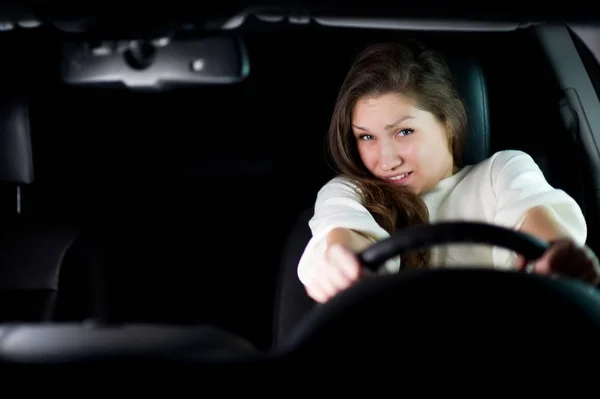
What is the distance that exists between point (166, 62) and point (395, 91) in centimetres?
71

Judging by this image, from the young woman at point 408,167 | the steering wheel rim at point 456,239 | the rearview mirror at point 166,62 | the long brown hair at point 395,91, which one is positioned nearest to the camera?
the steering wheel rim at point 456,239

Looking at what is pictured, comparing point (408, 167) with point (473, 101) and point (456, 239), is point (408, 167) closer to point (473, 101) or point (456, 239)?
point (473, 101)

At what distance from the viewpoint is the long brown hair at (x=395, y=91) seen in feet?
Result: 6.81

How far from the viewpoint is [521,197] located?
187cm

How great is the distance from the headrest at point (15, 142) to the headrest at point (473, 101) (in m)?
1.21

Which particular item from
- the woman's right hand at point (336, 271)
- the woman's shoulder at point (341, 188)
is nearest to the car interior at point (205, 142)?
the woman's shoulder at point (341, 188)

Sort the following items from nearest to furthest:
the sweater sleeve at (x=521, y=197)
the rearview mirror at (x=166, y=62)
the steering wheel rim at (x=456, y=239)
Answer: the steering wheel rim at (x=456, y=239) < the rearview mirror at (x=166, y=62) < the sweater sleeve at (x=521, y=197)

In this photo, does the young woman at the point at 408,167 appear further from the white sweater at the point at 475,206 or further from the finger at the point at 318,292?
the finger at the point at 318,292

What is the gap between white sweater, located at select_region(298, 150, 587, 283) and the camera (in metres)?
1.82

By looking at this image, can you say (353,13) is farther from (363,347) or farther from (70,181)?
(70,181)

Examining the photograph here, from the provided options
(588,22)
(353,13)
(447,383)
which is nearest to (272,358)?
(447,383)

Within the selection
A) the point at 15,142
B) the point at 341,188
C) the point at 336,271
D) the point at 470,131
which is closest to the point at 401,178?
the point at 341,188

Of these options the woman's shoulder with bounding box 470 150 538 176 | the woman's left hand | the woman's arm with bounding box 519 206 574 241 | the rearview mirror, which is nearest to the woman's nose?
the woman's shoulder with bounding box 470 150 538 176

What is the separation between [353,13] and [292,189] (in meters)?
1.27
